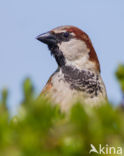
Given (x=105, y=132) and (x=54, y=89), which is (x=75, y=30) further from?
(x=105, y=132)

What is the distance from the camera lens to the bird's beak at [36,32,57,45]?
16.8 ft

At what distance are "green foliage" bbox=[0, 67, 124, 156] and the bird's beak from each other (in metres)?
3.56

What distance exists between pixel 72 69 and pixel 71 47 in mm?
358

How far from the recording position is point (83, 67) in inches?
200

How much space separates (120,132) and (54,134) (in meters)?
0.22

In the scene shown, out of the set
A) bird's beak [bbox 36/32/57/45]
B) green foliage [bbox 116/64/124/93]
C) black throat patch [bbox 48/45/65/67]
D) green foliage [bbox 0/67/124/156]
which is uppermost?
bird's beak [bbox 36/32/57/45]

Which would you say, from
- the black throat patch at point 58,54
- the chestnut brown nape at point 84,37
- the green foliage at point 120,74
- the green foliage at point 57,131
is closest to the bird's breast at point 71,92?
the black throat patch at point 58,54

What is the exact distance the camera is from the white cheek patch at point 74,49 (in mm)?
5227

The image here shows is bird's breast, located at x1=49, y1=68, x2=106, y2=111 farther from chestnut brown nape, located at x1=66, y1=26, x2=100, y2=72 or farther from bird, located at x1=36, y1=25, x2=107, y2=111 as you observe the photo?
chestnut brown nape, located at x1=66, y1=26, x2=100, y2=72

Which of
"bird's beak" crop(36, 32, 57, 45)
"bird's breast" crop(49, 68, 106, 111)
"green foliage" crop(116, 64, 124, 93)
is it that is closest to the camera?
"green foliage" crop(116, 64, 124, 93)

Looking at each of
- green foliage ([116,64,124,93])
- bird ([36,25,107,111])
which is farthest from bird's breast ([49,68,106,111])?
green foliage ([116,64,124,93])

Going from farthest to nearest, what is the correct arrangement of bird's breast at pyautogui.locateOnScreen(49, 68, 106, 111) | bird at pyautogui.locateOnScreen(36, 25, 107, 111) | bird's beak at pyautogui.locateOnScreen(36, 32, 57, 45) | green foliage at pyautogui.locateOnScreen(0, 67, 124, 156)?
bird's beak at pyautogui.locateOnScreen(36, 32, 57, 45) → bird at pyautogui.locateOnScreen(36, 25, 107, 111) → bird's breast at pyautogui.locateOnScreen(49, 68, 106, 111) → green foliage at pyautogui.locateOnScreen(0, 67, 124, 156)

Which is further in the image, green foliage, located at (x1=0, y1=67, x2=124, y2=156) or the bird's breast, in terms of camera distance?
the bird's breast

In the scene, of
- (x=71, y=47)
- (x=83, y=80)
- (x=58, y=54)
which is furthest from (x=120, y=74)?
(x=71, y=47)
